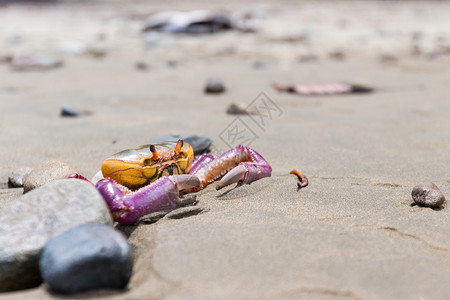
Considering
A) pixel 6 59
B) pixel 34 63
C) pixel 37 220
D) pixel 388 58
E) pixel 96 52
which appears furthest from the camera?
pixel 96 52

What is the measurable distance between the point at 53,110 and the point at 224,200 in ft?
8.33

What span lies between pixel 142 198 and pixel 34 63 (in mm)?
4827

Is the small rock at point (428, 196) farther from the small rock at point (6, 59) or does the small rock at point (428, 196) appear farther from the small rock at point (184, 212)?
the small rock at point (6, 59)

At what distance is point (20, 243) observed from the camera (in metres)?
1.81

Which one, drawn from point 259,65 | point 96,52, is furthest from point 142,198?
point 96,52

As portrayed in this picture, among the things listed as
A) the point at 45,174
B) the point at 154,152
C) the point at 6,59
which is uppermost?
the point at 154,152

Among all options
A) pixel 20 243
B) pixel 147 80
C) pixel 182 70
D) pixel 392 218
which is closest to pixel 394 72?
pixel 182 70

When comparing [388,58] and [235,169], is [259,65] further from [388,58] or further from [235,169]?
[235,169]

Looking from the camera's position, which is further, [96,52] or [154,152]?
[96,52]

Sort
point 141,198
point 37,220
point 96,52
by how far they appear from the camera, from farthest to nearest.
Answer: point 96,52 < point 141,198 < point 37,220

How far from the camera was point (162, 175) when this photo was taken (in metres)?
2.55

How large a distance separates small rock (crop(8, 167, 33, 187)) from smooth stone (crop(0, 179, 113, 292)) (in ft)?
2.29

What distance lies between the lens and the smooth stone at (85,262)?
163 centimetres

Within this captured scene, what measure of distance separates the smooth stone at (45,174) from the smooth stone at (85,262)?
809mm
